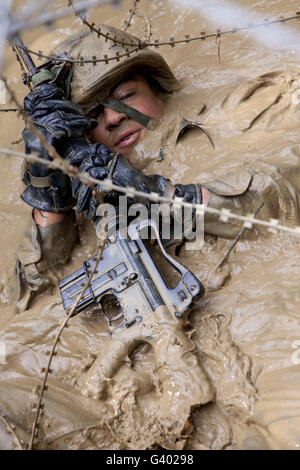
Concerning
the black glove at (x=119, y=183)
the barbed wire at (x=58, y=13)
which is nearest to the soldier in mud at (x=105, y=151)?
the black glove at (x=119, y=183)

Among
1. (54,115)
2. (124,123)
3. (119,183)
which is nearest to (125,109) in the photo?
(124,123)

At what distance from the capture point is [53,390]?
1.96 m

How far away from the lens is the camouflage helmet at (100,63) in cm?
288

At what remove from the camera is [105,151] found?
2.48 m

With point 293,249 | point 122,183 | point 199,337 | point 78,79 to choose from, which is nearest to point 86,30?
point 78,79

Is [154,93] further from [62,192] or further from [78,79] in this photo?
[62,192]

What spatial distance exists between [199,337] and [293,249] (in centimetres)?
68

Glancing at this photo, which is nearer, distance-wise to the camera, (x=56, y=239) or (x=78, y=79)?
(x=56, y=239)

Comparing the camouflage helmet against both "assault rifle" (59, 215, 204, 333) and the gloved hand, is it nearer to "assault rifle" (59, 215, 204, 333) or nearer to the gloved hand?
the gloved hand

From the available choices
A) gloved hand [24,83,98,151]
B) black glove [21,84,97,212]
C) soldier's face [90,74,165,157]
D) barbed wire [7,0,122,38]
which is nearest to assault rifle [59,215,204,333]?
black glove [21,84,97,212]

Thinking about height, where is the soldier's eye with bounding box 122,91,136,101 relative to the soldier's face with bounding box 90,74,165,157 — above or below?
above

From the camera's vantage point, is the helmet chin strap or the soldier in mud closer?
the soldier in mud

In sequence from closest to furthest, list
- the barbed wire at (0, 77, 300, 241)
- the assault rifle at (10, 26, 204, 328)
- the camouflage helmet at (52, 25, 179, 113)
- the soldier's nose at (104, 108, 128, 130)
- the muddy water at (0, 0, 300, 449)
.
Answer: the barbed wire at (0, 77, 300, 241)
the muddy water at (0, 0, 300, 449)
the assault rifle at (10, 26, 204, 328)
the camouflage helmet at (52, 25, 179, 113)
the soldier's nose at (104, 108, 128, 130)

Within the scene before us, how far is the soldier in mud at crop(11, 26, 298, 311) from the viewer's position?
2.36m
